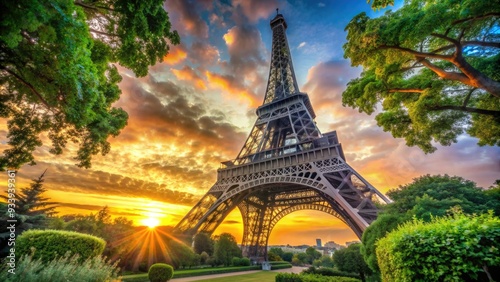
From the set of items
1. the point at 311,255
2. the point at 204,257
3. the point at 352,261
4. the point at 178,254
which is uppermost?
the point at 352,261

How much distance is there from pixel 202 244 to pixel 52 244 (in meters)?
20.9

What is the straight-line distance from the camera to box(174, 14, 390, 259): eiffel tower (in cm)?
1591

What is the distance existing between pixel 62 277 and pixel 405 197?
14.8 metres

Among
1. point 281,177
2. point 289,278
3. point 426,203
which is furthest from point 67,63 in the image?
point 281,177

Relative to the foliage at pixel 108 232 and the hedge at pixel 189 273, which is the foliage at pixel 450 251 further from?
the hedge at pixel 189 273

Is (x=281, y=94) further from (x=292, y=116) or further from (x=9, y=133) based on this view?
(x=9, y=133)

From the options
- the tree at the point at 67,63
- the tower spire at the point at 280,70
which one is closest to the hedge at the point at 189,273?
the tree at the point at 67,63

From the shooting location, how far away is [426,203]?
31.5 ft

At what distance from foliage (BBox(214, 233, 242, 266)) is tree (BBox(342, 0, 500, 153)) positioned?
2281 centimetres

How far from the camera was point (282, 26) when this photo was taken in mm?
33156

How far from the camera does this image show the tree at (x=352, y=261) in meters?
16.8

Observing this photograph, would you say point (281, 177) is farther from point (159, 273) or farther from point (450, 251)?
point (450, 251)

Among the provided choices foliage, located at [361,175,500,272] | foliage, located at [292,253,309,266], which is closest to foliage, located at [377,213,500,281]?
foliage, located at [361,175,500,272]

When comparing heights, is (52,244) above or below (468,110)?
below
